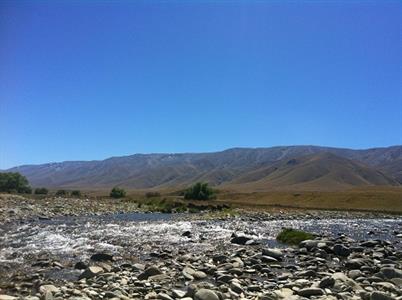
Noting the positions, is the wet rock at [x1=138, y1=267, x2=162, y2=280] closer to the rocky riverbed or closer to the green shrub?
the rocky riverbed

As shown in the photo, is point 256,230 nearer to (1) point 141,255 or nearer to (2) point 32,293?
(1) point 141,255

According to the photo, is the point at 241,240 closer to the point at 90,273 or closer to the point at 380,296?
the point at 90,273

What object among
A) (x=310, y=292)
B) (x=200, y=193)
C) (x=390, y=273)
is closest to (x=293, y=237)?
(x=390, y=273)

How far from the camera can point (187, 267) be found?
2419 cm

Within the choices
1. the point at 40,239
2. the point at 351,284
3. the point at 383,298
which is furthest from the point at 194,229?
the point at 383,298

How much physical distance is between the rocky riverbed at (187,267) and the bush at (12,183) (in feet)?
218

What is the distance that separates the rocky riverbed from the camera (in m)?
18.9

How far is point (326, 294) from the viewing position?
18828 millimetres

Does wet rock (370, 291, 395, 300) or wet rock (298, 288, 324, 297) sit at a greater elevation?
wet rock (370, 291, 395, 300)

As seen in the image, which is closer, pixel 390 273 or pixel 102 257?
pixel 390 273

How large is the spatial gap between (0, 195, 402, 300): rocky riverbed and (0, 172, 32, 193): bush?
66.5m

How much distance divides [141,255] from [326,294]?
1526 centimetres

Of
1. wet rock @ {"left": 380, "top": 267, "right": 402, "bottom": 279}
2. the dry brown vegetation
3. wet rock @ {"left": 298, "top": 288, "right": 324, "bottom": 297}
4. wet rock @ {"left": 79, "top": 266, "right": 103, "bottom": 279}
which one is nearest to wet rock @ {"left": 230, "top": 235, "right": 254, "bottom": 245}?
wet rock @ {"left": 380, "top": 267, "right": 402, "bottom": 279}

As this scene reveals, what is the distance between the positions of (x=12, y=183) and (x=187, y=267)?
9404 centimetres
